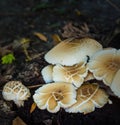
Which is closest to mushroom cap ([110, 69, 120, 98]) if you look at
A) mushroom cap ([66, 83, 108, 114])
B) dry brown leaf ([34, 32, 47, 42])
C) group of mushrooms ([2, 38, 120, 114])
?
group of mushrooms ([2, 38, 120, 114])

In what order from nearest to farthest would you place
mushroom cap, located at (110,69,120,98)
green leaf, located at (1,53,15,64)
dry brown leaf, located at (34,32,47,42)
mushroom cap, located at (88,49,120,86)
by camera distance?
mushroom cap, located at (110,69,120,98) < mushroom cap, located at (88,49,120,86) < green leaf, located at (1,53,15,64) < dry brown leaf, located at (34,32,47,42)

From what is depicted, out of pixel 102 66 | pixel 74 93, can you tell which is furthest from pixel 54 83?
pixel 102 66

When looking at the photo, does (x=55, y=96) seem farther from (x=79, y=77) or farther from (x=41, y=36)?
(x=41, y=36)

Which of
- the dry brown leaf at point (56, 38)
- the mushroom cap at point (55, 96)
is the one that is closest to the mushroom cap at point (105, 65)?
the mushroom cap at point (55, 96)

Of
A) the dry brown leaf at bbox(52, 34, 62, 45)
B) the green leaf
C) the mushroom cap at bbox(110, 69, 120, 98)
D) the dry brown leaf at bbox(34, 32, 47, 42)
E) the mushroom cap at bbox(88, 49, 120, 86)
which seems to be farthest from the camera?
the dry brown leaf at bbox(34, 32, 47, 42)

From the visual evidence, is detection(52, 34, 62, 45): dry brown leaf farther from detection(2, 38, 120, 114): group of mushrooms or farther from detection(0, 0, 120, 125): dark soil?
detection(2, 38, 120, 114): group of mushrooms

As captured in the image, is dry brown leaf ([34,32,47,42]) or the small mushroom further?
dry brown leaf ([34,32,47,42])

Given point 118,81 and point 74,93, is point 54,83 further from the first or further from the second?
point 118,81
